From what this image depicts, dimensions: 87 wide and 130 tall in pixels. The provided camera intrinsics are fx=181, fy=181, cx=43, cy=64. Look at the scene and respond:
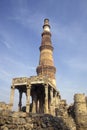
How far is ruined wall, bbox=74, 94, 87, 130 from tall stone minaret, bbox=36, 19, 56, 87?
12927mm

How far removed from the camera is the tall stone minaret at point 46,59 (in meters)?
34.8

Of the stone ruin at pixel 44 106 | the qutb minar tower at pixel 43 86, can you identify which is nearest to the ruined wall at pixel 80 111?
the stone ruin at pixel 44 106

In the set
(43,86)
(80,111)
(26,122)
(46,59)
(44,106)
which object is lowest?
(80,111)

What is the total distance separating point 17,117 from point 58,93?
85.6 ft

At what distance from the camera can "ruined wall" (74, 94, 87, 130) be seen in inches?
792

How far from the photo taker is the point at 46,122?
7809mm

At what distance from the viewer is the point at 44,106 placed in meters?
26.6

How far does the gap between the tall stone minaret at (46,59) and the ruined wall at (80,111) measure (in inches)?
509

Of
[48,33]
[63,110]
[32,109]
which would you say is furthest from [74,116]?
[48,33]

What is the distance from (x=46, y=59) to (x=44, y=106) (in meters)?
11.6

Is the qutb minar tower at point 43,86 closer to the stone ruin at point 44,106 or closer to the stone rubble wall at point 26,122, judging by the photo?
the stone ruin at point 44,106

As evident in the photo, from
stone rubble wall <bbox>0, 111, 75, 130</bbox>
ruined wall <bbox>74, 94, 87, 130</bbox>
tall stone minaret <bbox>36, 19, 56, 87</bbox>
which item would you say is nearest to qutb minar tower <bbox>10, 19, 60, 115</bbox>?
tall stone minaret <bbox>36, 19, 56, 87</bbox>

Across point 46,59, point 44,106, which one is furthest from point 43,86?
point 46,59

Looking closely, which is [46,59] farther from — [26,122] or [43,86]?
[26,122]
